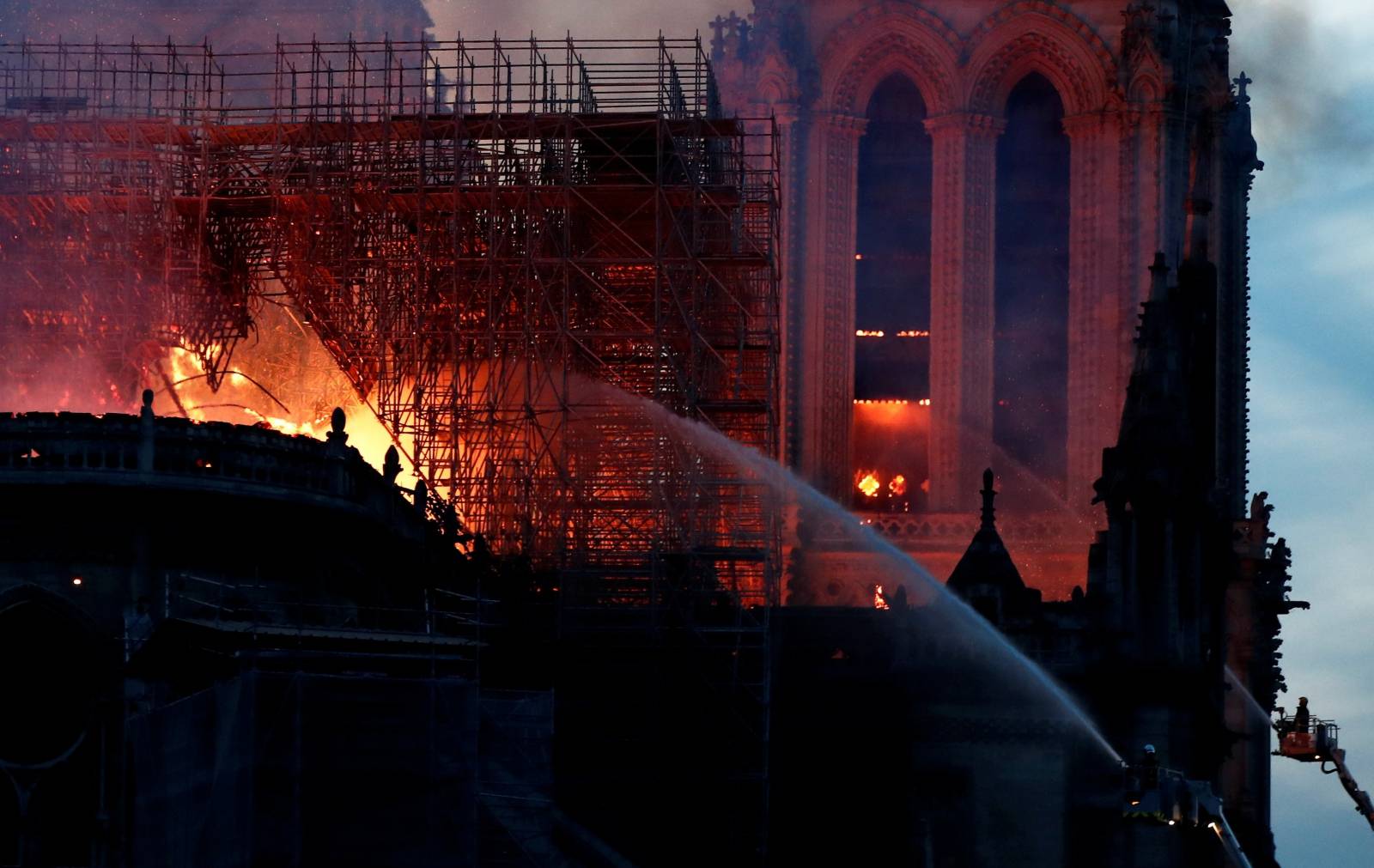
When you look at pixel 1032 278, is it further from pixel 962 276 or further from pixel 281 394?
pixel 281 394

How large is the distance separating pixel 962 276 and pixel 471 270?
22.9m

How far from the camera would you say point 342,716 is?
5209 centimetres

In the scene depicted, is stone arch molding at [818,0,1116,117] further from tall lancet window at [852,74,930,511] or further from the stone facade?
tall lancet window at [852,74,930,511]

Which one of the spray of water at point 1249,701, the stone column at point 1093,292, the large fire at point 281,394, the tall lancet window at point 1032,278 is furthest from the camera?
the tall lancet window at point 1032,278

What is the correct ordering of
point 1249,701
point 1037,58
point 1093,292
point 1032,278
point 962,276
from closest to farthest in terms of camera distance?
point 1249,701 < point 1093,292 < point 1037,58 < point 962,276 < point 1032,278

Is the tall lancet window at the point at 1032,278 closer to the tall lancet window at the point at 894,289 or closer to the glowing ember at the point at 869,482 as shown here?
the tall lancet window at the point at 894,289

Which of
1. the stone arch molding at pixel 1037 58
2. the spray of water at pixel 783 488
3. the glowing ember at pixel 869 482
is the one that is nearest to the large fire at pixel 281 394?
the spray of water at pixel 783 488

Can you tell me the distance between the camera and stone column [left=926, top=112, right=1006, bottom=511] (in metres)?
91.8

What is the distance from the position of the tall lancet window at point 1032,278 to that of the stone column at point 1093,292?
A: 54.1 inches

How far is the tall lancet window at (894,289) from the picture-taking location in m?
94.3

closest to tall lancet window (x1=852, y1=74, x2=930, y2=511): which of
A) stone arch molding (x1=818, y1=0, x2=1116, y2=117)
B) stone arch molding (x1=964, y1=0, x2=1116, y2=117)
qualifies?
stone arch molding (x1=818, y1=0, x2=1116, y2=117)

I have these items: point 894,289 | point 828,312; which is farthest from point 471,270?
point 894,289

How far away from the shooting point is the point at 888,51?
304 feet

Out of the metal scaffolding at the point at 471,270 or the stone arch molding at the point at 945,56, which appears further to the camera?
the stone arch molding at the point at 945,56
